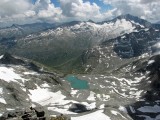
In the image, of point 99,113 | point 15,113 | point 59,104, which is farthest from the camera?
point 59,104

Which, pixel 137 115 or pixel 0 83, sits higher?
pixel 0 83

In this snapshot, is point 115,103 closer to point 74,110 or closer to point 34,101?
point 74,110

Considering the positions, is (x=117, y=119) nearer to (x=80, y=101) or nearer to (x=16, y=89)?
(x=80, y=101)

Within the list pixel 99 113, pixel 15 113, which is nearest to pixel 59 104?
pixel 99 113

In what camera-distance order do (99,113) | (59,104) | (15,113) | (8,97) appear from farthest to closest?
(59,104), (8,97), (99,113), (15,113)

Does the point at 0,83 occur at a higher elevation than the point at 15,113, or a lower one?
higher

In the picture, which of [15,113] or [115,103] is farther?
[115,103]

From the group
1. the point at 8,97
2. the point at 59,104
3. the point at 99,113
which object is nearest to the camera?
the point at 99,113

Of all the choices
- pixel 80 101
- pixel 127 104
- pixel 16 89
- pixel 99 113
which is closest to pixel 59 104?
pixel 80 101

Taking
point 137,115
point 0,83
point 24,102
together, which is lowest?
A: point 137,115
